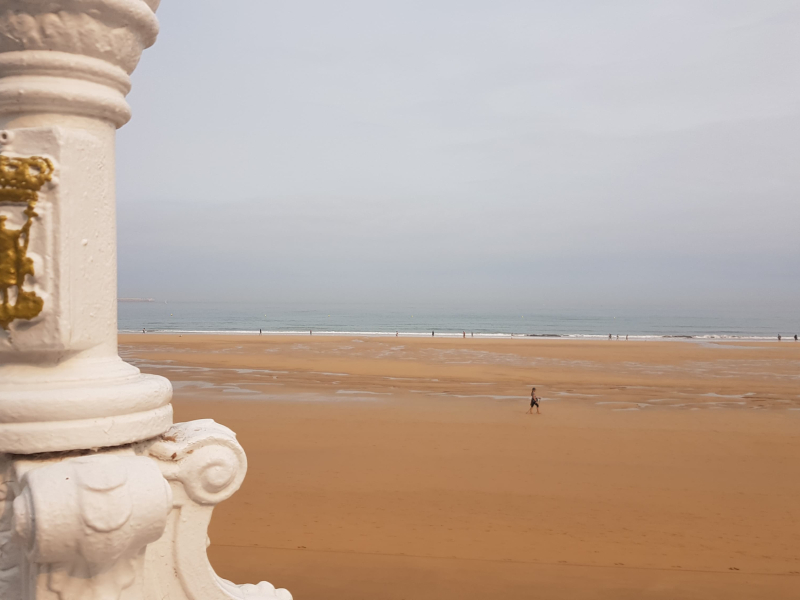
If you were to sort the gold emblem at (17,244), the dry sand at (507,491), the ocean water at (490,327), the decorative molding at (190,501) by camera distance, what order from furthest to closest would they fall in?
the ocean water at (490,327) → the dry sand at (507,491) → the decorative molding at (190,501) → the gold emblem at (17,244)

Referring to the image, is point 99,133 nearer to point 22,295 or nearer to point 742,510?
point 22,295

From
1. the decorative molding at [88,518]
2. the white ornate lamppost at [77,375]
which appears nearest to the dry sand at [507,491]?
the white ornate lamppost at [77,375]

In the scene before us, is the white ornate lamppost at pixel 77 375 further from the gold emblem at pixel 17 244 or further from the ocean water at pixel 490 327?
the ocean water at pixel 490 327

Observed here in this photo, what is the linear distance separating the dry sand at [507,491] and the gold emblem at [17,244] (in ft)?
13.6

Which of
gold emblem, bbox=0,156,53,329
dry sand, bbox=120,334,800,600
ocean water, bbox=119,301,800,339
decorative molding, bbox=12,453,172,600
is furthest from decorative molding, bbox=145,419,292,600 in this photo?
ocean water, bbox=119,301,800,339

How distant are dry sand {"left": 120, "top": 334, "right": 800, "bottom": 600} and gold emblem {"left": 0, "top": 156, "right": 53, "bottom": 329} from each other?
416cm

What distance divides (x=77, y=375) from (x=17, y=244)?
368mm

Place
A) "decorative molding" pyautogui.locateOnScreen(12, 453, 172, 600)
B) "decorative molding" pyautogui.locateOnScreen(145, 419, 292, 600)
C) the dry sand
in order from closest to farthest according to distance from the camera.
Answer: "decorative molding" pyautogui.locateOnScreen(12, 453, 172, 600) < "decorative molding" pyautogui.locateOnScreen(145, 419, 292, 600) < the dry sand

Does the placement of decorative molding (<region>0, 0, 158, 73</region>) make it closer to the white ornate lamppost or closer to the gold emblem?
the white ornate lamppost

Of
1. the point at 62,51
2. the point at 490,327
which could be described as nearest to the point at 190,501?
the point at 62,51

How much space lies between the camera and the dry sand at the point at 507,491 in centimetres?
545

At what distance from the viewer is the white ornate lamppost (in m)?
1.32

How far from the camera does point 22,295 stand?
145cm

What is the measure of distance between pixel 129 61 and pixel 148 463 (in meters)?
1.14
